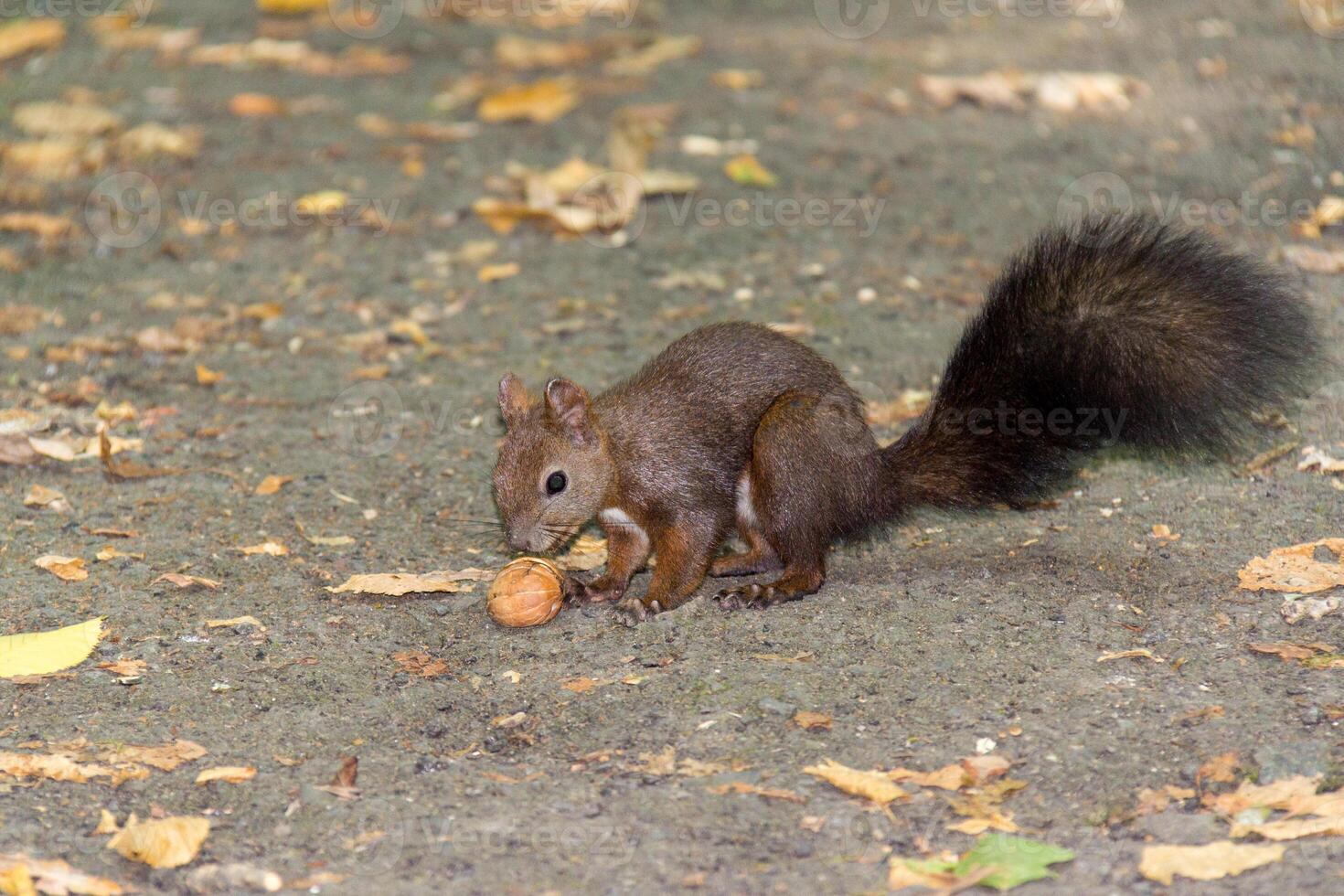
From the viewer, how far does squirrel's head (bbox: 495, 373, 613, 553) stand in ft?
12.7

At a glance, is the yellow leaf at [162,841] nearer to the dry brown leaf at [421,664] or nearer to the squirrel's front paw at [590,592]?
the dry brown leaf at [421,664]

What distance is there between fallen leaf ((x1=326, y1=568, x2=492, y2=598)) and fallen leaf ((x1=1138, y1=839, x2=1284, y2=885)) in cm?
193

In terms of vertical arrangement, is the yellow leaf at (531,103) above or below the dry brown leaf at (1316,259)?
above

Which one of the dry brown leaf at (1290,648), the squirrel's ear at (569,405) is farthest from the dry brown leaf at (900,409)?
the dry brown leaf at (1290,648)

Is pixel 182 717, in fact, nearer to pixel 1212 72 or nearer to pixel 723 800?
pixel 723 800

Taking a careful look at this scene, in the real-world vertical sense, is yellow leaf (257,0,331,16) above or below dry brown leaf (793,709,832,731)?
above

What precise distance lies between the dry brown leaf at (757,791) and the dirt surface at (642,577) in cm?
2

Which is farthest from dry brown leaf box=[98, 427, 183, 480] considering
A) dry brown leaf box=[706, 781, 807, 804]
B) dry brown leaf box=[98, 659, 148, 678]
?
dry brown leaf box=[706, 781, 807, 804]

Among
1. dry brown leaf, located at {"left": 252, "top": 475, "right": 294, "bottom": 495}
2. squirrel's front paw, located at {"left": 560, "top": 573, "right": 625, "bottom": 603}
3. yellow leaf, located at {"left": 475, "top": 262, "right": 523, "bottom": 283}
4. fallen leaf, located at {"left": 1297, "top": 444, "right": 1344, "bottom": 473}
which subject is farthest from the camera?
yellow leaf, located at {"left": 475, "top": 262, "right": 523, "bottom": 283}

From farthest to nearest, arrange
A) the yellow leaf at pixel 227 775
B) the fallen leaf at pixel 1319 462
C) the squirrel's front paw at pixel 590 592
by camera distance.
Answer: the fallen leaf at pixel 1319 462 < the squirrel's front paw at pixel 590 592 < the yellow leaf at pixel 227 775

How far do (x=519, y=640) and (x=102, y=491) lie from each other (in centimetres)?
153

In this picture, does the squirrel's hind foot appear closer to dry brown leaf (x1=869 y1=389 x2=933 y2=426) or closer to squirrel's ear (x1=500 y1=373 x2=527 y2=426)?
squirrel's ear (x1=500 y1=373 x2=527 y2=426)

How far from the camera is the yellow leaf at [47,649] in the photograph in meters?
3.42

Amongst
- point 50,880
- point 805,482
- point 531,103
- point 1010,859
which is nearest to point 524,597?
point 805,482
